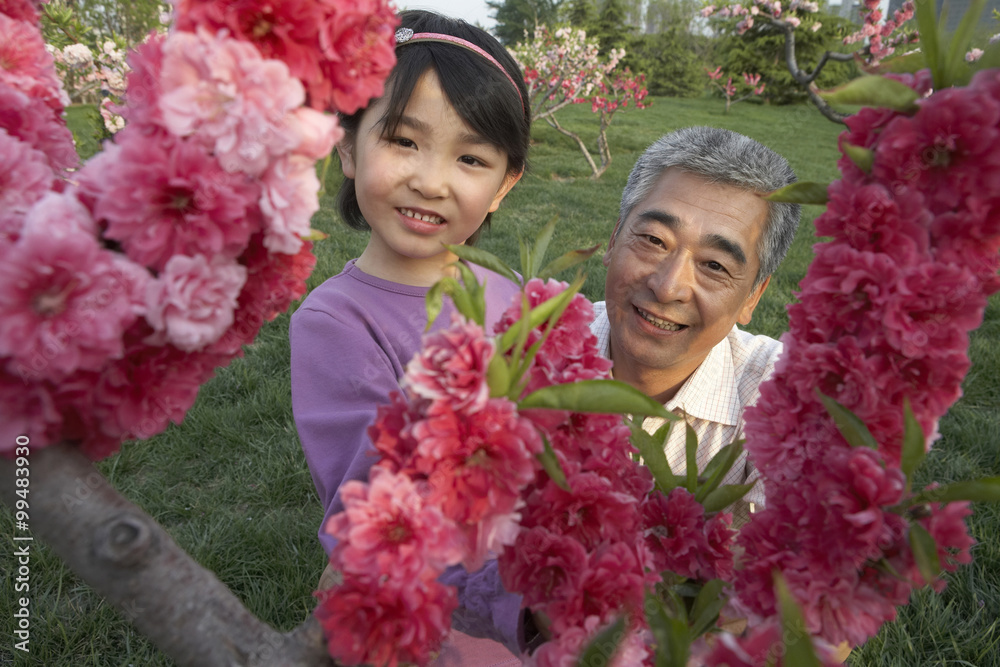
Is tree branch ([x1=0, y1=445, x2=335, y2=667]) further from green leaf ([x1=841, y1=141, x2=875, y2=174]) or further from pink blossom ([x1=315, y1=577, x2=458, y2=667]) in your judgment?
green leaf ([x1=841, y1=141, x2=875, y2=174])

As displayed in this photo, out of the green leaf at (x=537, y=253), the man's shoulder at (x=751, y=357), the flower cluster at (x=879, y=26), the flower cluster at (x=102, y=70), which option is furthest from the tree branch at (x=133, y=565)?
the flower cluster at (x=879, y=26)

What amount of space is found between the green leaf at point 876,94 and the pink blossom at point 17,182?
0.99m

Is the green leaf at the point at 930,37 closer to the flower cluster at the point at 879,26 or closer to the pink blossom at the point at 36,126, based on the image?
the pink blossom at the point at 36,126

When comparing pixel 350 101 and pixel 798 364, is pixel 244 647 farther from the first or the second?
pixel 798 364

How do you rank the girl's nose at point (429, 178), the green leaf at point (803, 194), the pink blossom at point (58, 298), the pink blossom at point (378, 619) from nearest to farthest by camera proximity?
the pink blossom at point (58, 298) < the pink blossom at point (378, 619) < the green leaf at point (803, 194) < the girl's nose at point (429, 178)

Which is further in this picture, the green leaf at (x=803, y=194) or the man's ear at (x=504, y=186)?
the man's ear at (x=504, y=186)

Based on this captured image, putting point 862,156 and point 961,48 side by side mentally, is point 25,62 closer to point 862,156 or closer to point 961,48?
point 862,156

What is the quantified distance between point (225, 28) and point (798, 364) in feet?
2.96

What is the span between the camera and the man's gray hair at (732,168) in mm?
2145

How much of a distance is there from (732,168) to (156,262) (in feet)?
6.46

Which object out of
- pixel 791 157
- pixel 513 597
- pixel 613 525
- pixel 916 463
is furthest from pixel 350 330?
pixel 791 157

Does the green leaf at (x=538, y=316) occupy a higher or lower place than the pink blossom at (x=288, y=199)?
lower


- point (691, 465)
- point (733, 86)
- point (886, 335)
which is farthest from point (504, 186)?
point (733, 86)

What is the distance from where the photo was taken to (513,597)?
48.4 inches
